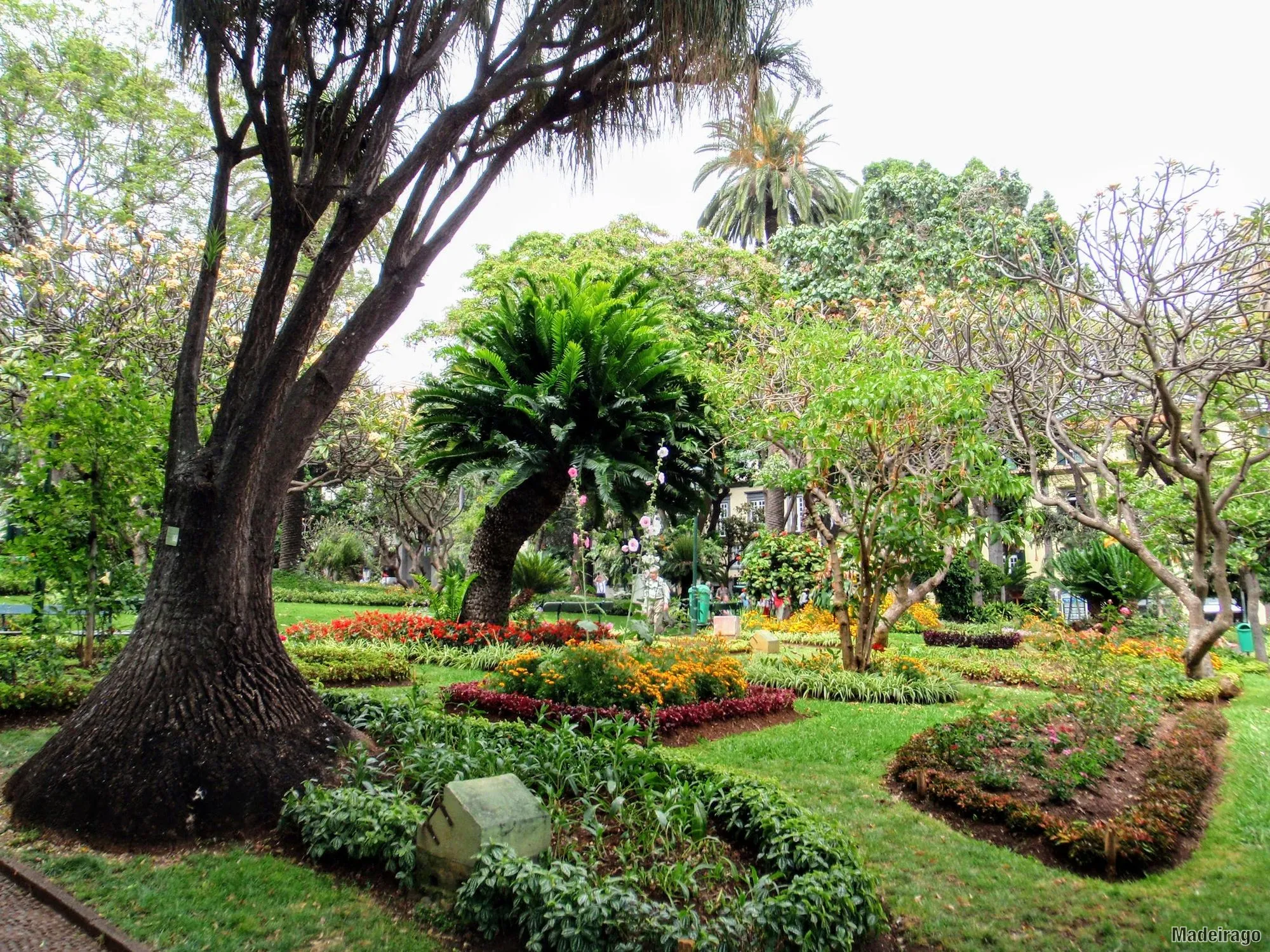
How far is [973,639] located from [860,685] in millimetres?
6307

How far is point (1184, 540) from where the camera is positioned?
14.2m

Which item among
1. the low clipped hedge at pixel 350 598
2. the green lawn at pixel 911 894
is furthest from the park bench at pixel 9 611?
the low clipped hedge at pixel 350 598

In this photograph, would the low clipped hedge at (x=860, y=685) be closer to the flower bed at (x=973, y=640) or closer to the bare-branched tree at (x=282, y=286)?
the flower bed at (x=973, y=640)

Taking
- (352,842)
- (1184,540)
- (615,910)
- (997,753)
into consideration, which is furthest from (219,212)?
(1184,540)

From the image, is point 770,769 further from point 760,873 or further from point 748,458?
point 748,458

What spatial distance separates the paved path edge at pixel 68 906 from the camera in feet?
→ 10.4

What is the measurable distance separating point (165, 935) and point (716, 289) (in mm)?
18678

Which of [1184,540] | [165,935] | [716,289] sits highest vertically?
[716,289]

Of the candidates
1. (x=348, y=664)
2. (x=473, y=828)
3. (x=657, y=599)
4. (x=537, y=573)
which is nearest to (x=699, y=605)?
(x=657, y=599)

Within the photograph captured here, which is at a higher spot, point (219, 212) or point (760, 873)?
point (219, 212)

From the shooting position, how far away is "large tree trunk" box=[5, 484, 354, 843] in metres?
4.18

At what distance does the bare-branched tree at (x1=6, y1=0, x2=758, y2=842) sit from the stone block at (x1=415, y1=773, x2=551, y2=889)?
1178 millimetres

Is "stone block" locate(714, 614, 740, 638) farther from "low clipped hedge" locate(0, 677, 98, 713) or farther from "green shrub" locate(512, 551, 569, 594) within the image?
"low clipped hedge" locate(0, 677, 98, 713)

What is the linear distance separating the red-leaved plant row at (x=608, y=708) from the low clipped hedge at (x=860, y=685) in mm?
1284
